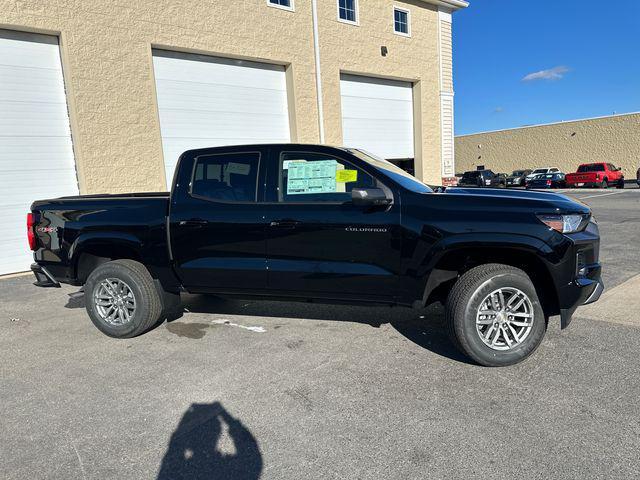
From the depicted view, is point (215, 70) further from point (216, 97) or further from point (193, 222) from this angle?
point (193, 222)

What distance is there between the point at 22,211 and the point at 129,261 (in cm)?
558

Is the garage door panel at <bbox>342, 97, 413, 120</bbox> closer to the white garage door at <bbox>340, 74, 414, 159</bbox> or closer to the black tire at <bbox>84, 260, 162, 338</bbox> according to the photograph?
the white garage door at <bbox>340, 74, 414, 159</bbox>

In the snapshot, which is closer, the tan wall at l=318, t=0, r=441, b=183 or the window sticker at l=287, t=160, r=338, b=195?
the window sticker at l=287, t=160, r=338, b=195

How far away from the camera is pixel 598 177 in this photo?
2733cm

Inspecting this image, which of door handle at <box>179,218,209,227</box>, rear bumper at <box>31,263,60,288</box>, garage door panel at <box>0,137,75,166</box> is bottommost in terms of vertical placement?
rear bumper at <box>31,263,60,288</box>

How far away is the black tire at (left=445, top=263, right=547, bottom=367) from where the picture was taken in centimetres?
344

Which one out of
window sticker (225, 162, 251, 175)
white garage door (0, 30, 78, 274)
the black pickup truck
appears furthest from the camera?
white garage door (0, 30, 78, 274)

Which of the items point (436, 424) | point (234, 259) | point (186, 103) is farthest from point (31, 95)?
point (436, 424)

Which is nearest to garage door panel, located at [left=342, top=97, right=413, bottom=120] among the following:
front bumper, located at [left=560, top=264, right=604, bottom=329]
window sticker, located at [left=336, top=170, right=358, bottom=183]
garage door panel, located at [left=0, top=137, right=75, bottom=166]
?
garage door panel, located at [left=0, top=137, right=75, bottom=166]

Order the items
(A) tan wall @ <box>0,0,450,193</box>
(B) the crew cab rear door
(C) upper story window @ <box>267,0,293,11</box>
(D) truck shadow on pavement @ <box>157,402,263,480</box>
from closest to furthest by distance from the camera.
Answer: (D) truck shadow on pavement @ <box>157,402,263,480</box> < (B) the crew cab rear door < (A) tan wall @ <box>0,0,450,193</box> < (C) upper story window @ <box>267,0,293,11</box>

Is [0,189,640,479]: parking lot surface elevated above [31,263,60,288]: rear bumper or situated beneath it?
situated beneath

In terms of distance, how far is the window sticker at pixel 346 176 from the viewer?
387 cm

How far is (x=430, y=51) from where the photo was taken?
15.3 m

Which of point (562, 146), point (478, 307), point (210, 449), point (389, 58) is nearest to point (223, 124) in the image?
point (389, 58)
